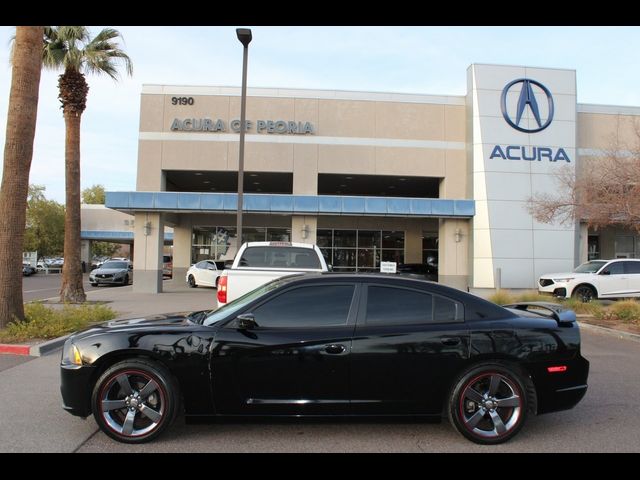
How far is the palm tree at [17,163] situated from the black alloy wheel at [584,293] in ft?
52.4

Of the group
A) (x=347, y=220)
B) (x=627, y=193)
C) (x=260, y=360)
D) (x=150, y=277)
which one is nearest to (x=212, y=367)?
(x=260, y=360)

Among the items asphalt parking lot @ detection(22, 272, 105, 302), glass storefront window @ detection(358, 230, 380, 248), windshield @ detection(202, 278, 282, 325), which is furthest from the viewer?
glass storefront window @ detection(358, 230, 380, 248)

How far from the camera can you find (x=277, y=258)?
9836 millimetres

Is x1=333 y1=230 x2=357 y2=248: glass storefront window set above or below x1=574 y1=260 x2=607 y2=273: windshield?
above

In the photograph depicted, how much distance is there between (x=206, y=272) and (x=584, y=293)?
53.1ft

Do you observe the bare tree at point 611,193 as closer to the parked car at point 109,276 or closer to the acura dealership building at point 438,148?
the acura dealership building at point 438,148

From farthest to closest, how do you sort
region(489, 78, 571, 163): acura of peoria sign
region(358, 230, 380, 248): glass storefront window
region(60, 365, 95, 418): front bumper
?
region(358, 230, 380, 248): glass storefront window
region(489, 78, 571, 163): acura of peoria sign
region(60, 365, 95, 418): front bumper

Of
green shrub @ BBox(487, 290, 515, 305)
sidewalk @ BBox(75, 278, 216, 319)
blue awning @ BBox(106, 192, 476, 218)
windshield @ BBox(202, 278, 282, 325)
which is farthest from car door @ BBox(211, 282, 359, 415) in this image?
blue awning @ BBox(106, 192, 476, 218)

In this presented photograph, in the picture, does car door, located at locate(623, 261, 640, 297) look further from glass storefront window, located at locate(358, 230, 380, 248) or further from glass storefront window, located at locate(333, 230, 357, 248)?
glass storefront window, located at locate(333, 230, 357, 248)

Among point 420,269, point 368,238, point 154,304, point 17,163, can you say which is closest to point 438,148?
point 420,269

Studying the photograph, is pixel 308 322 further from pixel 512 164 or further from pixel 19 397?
pixel 512 164

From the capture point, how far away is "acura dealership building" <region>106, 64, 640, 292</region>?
73.7ft

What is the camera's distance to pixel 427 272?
2558 centimetres

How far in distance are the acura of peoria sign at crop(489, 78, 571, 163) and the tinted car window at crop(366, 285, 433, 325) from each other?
19.7 m
